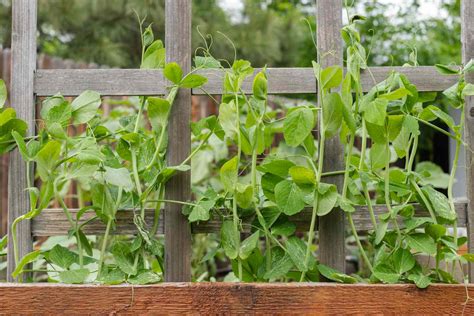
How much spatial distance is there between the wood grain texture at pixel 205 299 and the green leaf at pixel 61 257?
5.3 inches

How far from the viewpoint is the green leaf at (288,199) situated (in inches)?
44.7

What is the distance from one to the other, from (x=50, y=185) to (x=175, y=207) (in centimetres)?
26

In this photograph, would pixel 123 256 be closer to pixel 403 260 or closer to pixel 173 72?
pixel 173 72

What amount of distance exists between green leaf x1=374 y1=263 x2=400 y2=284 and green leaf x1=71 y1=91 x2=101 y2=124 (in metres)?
0.59

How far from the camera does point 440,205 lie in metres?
1.16

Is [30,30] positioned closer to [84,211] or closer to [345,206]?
[84,211]

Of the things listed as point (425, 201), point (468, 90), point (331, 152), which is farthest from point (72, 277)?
point (468, 90)

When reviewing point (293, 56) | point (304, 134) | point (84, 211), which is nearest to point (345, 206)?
point (304, 134)

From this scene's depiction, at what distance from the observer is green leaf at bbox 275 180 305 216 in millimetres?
1136

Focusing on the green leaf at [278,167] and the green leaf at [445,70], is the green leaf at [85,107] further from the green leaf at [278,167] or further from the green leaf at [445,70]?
the green leaf at [445,70]

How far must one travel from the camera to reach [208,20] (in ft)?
20.4

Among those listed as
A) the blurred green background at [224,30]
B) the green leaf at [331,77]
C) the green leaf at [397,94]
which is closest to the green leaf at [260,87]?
the green leaf at [331,77]

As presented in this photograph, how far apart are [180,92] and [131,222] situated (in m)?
0.27

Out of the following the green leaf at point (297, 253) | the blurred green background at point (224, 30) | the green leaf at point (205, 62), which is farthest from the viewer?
the blurred green background at point (224, 30)
